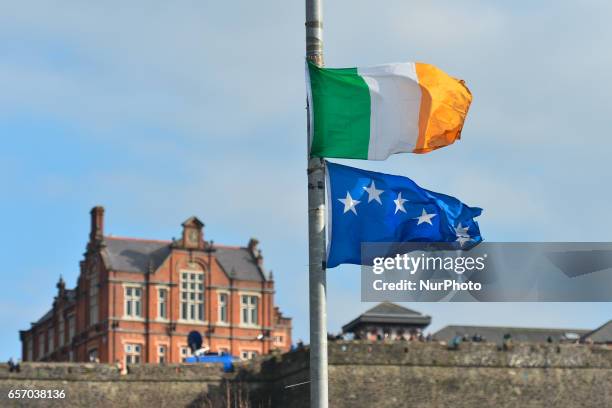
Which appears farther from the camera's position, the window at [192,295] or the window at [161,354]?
the window at [192,295]

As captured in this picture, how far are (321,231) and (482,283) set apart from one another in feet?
19.7

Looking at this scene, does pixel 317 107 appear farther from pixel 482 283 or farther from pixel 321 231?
pixel 482 283

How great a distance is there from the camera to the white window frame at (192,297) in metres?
111

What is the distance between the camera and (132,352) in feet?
357

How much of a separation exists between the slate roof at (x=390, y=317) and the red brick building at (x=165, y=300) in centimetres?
605

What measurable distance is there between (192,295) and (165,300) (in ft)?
6.61

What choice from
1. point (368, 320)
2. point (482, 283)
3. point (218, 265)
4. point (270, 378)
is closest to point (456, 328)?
point (368, 320)

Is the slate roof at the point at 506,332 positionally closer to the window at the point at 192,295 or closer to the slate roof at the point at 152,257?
the slate roof at the point at 152,257

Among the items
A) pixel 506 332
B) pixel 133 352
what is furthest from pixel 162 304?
pixel 506 332

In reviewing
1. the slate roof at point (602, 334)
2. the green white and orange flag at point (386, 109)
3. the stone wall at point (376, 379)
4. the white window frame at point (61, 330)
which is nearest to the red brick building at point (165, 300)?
the white window frame at point (61, 330)

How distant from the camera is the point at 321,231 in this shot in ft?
76.5

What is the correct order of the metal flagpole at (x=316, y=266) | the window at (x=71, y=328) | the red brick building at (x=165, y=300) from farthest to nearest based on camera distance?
1. the window at (x=71, y=328)
2. the red brick building at (x=165, y=300)
3. the metal flagpole at (x=316, y=266)

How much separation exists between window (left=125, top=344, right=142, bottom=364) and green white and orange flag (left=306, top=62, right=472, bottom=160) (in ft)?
276

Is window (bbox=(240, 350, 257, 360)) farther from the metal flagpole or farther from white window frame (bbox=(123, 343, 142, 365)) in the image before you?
the metal flagpole
